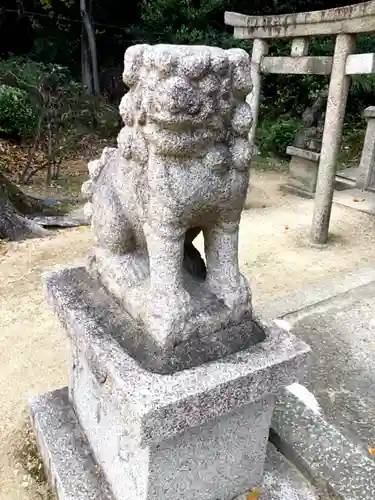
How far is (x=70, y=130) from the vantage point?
8.85 metres

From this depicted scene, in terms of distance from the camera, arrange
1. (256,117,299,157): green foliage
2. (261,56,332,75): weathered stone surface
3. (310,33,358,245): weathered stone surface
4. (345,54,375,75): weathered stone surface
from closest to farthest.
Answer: (345,54,375,75): weathered stone surface, (310,33,358,245): weathered stone surface, (261,56,332,75): weathered stone surface, (256,117,299,157): green foliage

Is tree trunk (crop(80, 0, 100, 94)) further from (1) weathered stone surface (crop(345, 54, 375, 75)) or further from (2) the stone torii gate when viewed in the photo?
(1) weathered stone surface (crop(345, 54, 375, 75))

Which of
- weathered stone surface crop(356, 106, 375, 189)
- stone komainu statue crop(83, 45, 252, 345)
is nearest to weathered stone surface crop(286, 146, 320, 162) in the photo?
weathered stone surface crop(356, 106, 375, 189)

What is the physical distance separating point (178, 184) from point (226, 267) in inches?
14.8

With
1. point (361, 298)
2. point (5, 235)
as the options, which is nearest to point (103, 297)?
point (361, 298)

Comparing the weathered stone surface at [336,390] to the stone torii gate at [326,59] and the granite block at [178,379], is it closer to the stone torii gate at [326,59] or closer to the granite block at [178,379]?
the granite block at [178,379]

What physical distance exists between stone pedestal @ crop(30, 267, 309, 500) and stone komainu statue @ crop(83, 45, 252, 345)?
140mm

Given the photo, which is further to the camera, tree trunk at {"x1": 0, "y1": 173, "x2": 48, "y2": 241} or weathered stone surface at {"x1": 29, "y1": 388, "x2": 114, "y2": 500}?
tree trunk at {"x1": 0, "y1": 173, "x2": 48, "y2": 241}

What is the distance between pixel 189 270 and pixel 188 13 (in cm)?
1059

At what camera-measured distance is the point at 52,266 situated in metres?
4.18

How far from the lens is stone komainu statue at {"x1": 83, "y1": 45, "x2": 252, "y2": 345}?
4.39ft

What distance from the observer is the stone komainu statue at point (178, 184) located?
4.39 feet

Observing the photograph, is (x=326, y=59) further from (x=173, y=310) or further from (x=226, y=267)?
(x=173, y=310)

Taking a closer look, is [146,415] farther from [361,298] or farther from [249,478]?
[361,298]
